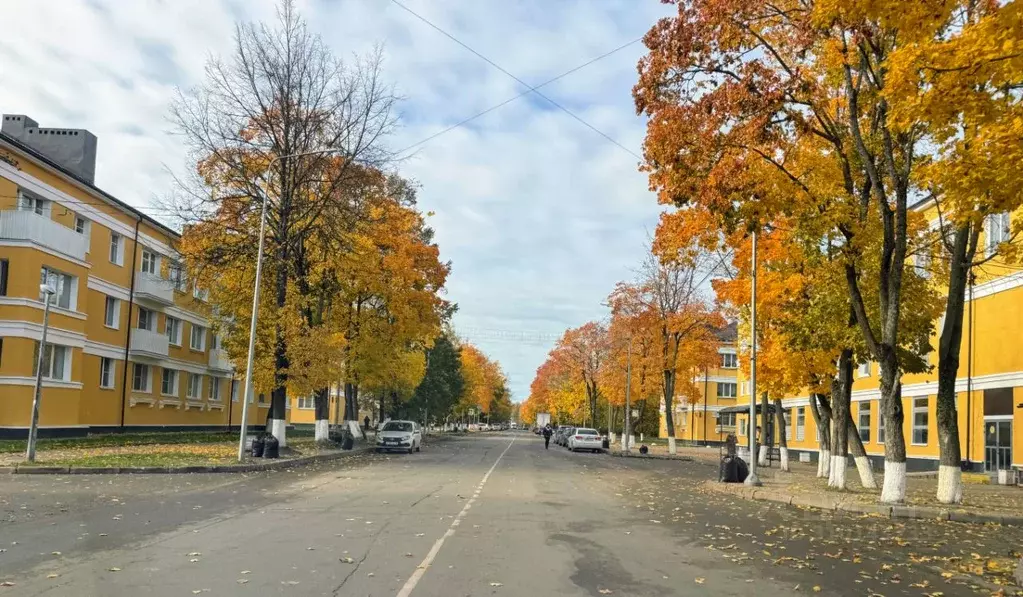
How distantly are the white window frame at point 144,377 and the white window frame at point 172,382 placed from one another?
124 cm

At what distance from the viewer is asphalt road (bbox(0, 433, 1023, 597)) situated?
759 centimetres

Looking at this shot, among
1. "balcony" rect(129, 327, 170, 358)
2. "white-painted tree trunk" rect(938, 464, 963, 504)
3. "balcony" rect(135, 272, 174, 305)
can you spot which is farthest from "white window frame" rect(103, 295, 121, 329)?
"white-painted tree trunk" rect(938, 464, 963, 504)

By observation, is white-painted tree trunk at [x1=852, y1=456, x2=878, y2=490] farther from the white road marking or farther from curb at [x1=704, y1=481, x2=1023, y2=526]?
the white road marking

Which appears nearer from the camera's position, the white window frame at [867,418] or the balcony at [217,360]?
the white window frame at [867,418]

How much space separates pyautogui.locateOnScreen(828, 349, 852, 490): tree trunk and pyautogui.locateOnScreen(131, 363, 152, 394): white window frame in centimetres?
3369

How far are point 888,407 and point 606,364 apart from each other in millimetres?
40372

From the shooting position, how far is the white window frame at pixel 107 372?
37344mm

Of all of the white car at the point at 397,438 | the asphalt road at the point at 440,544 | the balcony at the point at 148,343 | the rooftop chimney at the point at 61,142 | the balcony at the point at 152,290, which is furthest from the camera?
the balcony at the point at 152,290

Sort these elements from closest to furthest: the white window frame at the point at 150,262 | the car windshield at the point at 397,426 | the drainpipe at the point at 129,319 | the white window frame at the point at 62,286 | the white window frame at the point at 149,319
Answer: the white window frame at the point at 62,286, the drainpipe at the point at 129,319, the car windshield at the point at 397,426, the white window frame at the point at 150,262, the white window frame at the point at 149,319

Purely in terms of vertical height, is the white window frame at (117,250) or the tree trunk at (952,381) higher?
the white window frame at (117,250)

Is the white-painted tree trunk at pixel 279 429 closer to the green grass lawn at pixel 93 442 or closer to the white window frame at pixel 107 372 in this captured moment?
the green grass lawn at pixel 93 442

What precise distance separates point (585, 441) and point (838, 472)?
30.0 meters

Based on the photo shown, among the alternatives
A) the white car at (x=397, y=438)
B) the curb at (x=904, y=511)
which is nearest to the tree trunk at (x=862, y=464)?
the curb at (x=904, y=511)

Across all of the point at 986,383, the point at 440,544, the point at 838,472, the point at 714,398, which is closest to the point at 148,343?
the point at 838,472
